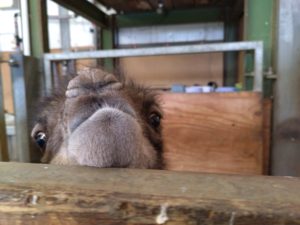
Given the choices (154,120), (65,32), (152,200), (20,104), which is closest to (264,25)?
(154,120)

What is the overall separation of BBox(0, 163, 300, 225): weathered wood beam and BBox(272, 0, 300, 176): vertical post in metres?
1.28

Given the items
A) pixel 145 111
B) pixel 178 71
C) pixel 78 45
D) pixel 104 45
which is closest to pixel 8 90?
pixel 78 45

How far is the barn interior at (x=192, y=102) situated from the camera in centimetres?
45

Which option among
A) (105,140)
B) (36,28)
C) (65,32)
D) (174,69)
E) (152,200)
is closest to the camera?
(152,200)

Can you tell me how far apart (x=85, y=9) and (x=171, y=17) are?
2.13 metres

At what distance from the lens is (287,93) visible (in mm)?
1703

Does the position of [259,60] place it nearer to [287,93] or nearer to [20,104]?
[287,93]

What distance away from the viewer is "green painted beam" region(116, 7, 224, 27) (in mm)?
4734

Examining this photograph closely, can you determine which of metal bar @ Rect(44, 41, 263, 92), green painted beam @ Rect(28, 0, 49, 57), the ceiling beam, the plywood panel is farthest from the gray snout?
the plywood panel

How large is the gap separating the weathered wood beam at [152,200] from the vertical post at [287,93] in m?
1.28

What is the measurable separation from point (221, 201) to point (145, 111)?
780 millimetres

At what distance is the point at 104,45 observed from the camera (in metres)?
4.78

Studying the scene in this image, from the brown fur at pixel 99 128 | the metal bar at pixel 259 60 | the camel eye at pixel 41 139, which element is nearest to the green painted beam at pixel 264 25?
the metal bar at pixel 259 60

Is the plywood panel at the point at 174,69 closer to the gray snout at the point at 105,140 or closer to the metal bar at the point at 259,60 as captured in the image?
the metal bar at the point at 259,60
